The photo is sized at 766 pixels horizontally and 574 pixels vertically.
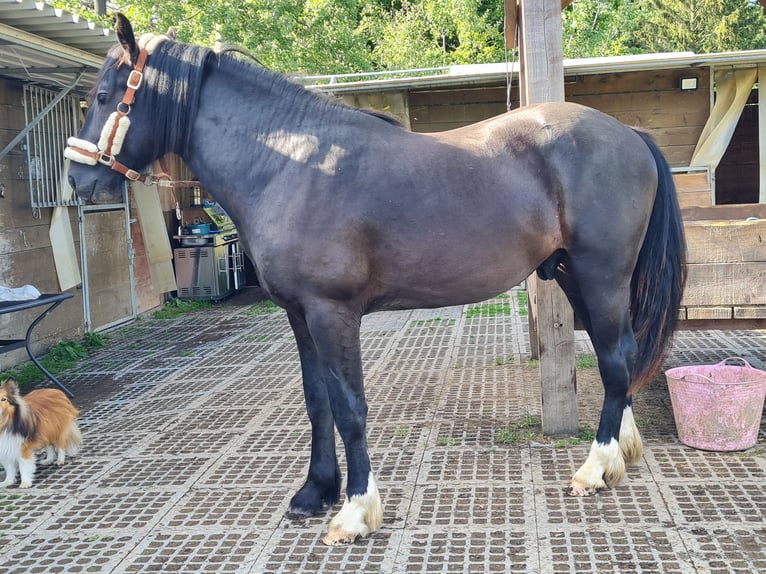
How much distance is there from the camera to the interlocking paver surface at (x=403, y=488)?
3.01 meters

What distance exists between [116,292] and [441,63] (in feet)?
41.4

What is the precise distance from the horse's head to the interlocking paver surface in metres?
1.66

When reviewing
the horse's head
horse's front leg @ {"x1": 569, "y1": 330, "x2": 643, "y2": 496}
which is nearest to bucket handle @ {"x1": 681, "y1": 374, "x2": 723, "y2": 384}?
horse's front leg @ {"x1": 569, "y1": 330, "x2": 643, "y2": 496}

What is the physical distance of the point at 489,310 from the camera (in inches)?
360

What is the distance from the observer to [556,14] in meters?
4.22

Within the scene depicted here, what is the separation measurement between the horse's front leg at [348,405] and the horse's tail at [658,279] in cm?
152

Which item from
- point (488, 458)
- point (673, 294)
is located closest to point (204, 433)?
point (488, 458)

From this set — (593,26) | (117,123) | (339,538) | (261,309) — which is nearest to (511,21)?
(117,123)

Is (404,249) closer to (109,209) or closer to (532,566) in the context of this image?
(532,566)

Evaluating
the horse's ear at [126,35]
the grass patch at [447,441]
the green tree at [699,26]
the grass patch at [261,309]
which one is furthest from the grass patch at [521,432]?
the green tree at [699,26]

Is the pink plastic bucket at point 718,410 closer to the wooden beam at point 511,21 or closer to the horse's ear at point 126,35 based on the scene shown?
the wooden beam at point 511,21

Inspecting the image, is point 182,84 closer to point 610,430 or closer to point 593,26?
point 610,430

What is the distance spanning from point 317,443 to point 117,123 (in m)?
1.79

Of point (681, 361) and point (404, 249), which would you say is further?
point (681, 361)
